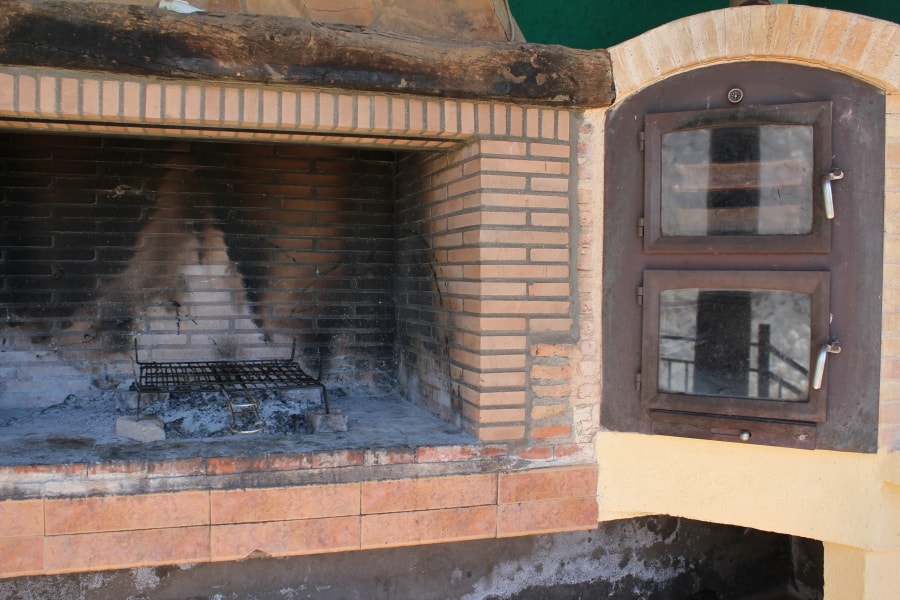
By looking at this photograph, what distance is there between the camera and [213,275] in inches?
158

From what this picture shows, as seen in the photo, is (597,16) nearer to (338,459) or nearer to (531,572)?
(338,459)

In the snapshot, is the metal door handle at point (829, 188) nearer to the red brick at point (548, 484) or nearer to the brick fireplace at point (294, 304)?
the brick fireplace at point (294, 304)

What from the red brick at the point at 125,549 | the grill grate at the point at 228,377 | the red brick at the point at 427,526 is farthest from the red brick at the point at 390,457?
the red brick at the point at 125,549

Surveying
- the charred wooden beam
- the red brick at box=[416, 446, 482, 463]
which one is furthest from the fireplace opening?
the charred wooden beam

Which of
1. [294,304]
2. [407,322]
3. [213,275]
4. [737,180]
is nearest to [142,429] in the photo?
[213,275]

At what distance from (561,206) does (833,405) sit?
1.38m

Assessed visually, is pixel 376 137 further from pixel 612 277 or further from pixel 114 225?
pixel 114 225

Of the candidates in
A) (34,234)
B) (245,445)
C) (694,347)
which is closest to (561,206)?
(694,347)

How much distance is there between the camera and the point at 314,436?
323cm

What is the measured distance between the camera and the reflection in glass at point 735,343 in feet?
9.98

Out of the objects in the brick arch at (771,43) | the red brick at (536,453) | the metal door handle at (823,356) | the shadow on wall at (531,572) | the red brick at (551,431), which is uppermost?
the brick arch at (771,43)

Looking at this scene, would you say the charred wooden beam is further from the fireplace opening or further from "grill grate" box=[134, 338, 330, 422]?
"grill grate" box=[134, 338, 330, 422]

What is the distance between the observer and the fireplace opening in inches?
147

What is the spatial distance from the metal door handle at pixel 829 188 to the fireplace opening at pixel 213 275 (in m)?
1.69
